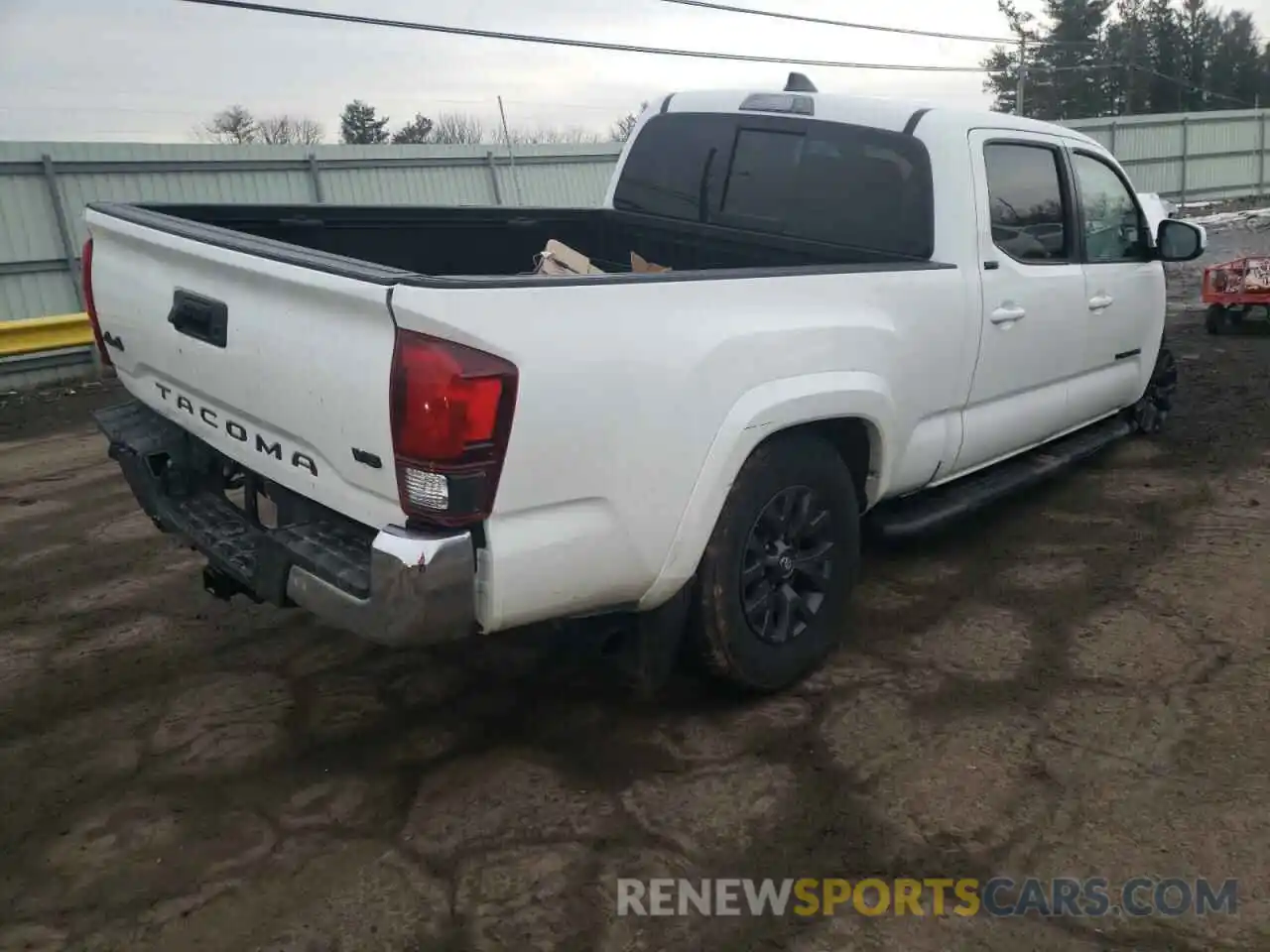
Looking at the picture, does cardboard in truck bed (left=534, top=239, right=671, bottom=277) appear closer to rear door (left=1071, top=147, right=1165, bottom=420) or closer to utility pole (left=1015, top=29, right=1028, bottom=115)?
rear door (left=1071, top=147, right=1165, bottom=420)

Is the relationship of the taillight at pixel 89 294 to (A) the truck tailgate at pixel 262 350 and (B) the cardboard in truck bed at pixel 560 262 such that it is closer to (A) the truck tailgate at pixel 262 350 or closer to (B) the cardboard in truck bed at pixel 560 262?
(A) the truck tailgate at pixel 262 350

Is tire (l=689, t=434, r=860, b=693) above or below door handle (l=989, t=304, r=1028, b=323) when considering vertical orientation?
below

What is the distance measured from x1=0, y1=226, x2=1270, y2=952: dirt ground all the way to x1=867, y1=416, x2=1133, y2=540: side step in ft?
1.23

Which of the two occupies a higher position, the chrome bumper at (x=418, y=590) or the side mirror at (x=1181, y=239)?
the side mirror at (x=1181, y=239)

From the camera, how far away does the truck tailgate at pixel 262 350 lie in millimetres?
2578

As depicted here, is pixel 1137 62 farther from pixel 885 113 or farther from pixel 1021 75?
pixel 885 113

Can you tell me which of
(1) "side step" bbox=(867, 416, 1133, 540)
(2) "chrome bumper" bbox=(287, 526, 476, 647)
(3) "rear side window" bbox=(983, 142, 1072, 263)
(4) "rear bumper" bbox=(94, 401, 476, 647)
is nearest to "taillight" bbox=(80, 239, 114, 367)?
(4) "rear bumper" bbox=(94, 401, 476, 647)

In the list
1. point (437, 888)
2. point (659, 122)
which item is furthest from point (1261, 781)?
point (659, 122)

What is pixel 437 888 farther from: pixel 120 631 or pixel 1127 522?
pixel 1127 522

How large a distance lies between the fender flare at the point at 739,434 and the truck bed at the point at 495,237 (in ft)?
2.46

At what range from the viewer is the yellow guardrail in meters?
9.93

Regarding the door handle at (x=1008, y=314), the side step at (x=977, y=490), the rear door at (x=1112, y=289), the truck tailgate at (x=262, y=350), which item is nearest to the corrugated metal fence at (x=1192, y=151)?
the rear door at (x=1112, y=289)

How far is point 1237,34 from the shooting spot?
52.7 m

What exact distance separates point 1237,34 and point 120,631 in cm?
6224
